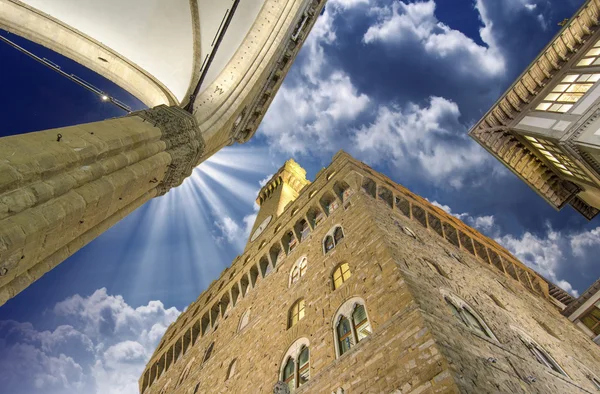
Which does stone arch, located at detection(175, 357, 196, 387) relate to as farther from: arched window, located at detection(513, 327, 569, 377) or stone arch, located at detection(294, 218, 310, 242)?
arched window, located at detection(513, 327, 569, 377)

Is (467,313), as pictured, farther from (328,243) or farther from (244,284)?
(244,284)

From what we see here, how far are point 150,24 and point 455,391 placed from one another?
1036 centimetres

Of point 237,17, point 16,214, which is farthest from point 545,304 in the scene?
point 16,214

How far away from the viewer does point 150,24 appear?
341 inches

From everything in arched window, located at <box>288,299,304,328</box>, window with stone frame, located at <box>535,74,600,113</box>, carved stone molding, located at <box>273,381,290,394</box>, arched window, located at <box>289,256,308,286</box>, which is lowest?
carved stone molding, located at <box>273,381,290,394</box>

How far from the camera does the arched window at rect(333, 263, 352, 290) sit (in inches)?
342

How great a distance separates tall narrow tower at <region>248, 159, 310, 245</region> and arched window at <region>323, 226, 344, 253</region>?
1136 centimetres

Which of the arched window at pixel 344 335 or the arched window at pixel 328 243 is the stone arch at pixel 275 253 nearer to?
the arched window at pixel 328 243

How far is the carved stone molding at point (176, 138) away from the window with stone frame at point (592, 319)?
60.3 ft

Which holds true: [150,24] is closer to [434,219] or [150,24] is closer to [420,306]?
[420,306]

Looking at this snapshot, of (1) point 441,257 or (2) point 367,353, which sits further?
(1) point 441,257

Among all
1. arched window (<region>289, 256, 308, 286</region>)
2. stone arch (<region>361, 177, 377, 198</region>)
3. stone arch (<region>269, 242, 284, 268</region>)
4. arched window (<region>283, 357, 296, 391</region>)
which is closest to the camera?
arched window (<region>283, 357, 296, 391</region>)

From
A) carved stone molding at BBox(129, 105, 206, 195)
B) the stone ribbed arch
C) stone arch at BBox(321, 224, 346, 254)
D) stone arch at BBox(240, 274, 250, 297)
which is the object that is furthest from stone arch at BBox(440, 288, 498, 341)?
stone arch at BBox(240, 274, 250, 297)

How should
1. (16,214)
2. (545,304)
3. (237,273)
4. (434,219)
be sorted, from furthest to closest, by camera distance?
(237,273) → (545,304) → (434,219) → (16,214)
